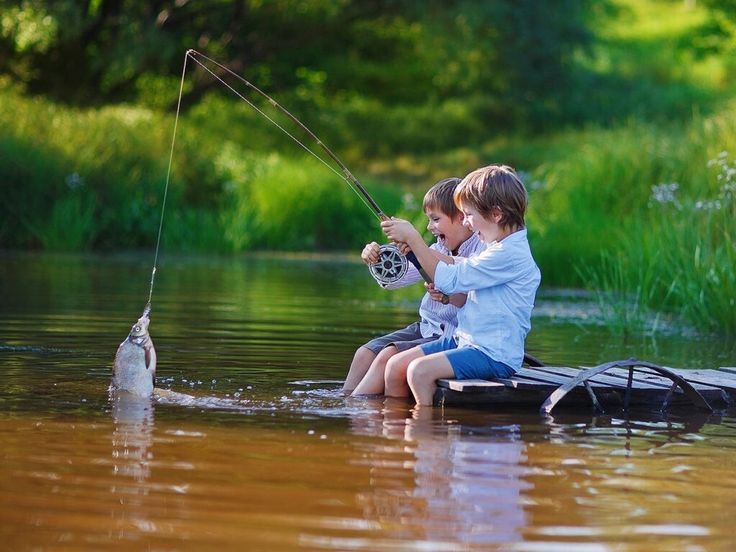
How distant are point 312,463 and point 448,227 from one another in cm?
218

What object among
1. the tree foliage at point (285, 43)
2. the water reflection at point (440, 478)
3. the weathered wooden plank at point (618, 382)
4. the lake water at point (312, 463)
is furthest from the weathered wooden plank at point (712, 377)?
the tree foliage at point (285, 43)

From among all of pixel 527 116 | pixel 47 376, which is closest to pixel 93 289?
pixel 47 376

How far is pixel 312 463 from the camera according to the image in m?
4.94

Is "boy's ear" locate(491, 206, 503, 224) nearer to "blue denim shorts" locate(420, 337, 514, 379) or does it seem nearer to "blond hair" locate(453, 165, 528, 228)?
"blond hair" locate(453, 165, 528, 228)

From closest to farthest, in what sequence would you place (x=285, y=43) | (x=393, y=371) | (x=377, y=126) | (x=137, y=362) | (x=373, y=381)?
(x=137, y=362)
(x=393, y=371)
(x=373, y=381)
(x=285, y=43)
(x=377, y=126)

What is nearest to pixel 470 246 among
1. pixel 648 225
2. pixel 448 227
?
pixel 448 227

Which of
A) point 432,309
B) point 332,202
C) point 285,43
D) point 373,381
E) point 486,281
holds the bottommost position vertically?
point 373,381

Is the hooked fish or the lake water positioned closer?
the lake water

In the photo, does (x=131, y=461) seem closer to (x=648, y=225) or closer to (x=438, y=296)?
(x=438, y=296)

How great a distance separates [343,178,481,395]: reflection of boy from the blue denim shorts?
0.94ft

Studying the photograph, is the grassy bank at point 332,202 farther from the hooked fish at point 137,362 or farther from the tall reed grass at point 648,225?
the hooked fish at point 137,362

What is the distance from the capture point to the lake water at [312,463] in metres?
3.96

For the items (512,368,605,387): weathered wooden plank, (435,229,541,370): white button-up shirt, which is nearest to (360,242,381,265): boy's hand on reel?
(435,229,541,370): white button-up shirt

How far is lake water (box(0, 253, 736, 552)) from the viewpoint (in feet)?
13.0
